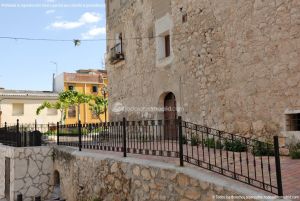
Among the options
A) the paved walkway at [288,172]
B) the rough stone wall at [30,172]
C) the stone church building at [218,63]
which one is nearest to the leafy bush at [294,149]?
the paved walkway at [288,172]

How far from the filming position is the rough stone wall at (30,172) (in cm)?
973

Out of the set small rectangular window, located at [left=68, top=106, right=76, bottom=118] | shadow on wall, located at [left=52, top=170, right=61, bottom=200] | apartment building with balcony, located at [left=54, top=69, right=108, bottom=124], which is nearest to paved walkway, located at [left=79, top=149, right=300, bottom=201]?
shadow on wall, located at [left=52, top=170, right=61, bottom=200]

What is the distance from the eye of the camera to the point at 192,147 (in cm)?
594

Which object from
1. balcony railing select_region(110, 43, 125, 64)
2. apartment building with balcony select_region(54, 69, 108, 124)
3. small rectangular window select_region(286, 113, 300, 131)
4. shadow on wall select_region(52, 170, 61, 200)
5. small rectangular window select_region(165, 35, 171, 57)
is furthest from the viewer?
apartment building with balcony select_region(54, 69, 108, 124)

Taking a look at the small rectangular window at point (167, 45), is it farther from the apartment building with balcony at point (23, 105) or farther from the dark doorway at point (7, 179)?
the apartment building with balcony at point (23, 105)

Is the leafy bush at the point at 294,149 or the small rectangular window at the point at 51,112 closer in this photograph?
the leafy bush at the point at 294,149

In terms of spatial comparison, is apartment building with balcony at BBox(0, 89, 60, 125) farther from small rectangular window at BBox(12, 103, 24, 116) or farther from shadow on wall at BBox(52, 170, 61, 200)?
shadow on wall at BBox(52, 170, 61, 200)

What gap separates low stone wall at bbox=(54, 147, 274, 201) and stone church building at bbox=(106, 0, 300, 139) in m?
3.57

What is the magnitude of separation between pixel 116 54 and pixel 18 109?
20.7m

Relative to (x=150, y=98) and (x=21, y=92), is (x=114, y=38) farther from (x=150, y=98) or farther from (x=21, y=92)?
(x=21, y=92)

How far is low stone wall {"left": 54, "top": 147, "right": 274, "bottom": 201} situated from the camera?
15.5 ft

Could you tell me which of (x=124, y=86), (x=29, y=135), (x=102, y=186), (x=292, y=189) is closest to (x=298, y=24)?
(x=292, y=189)

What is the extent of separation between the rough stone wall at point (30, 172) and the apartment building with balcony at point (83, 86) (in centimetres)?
2556

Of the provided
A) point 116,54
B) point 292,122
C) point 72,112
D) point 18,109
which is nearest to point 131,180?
point 292,122
